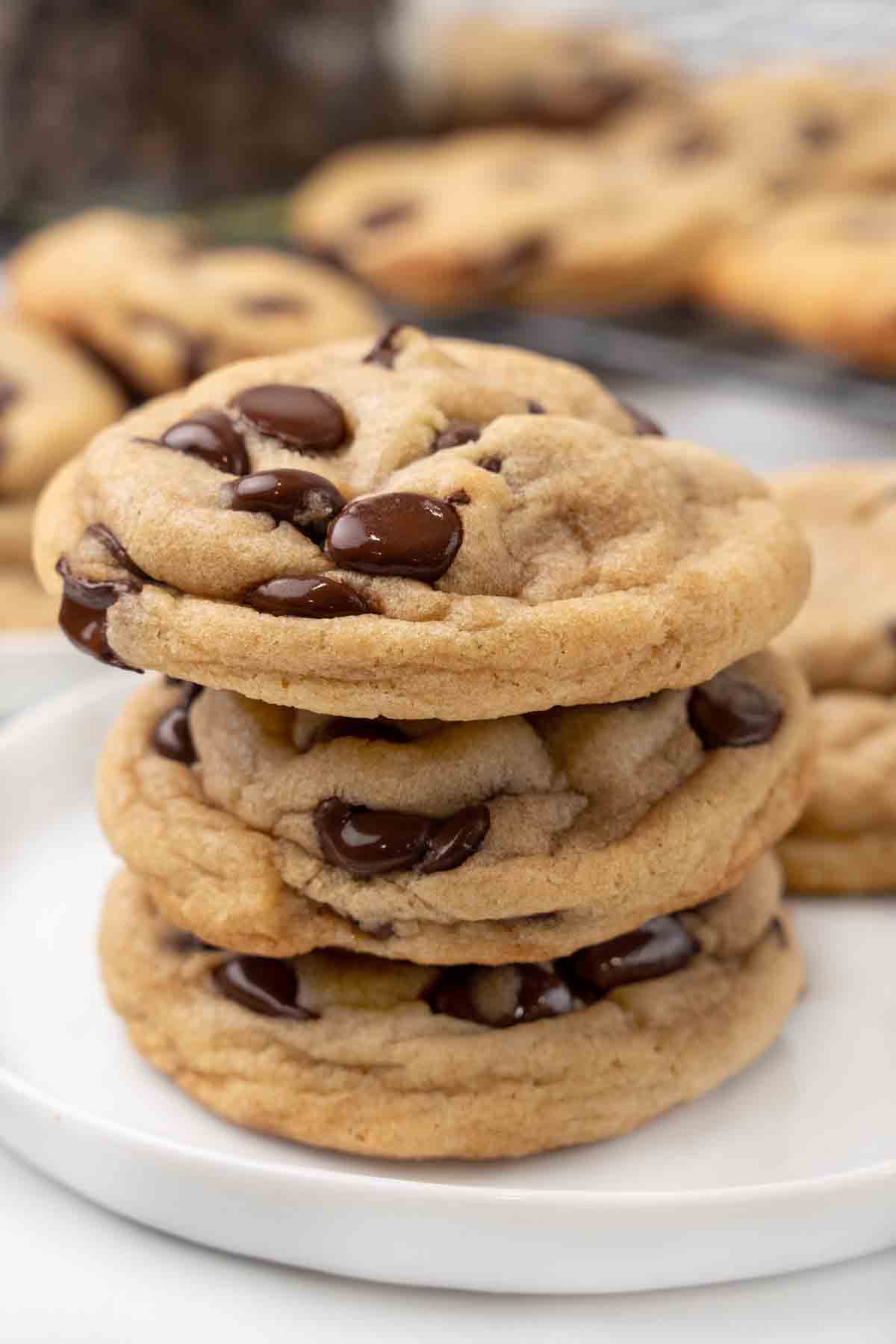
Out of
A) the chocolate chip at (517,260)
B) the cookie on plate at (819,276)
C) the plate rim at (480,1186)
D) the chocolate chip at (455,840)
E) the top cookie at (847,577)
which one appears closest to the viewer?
the plate rim at (480,1186)

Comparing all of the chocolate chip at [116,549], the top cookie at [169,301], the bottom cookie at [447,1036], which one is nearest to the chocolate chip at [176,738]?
the bottom cookie at [447,1036]

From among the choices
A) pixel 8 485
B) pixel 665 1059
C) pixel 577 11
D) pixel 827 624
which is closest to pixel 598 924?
pixel 665 1059

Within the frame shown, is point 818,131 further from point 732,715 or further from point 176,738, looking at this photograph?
point 176,738

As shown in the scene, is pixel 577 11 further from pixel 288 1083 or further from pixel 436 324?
pixel 288 1083

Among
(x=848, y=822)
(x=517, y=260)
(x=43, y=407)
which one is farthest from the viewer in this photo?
(x=517, y=260)

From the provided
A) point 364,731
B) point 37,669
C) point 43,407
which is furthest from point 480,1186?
point 43,407

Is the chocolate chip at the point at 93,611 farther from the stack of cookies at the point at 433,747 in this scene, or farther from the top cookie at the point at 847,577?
the top cookie at the point at 847,577
